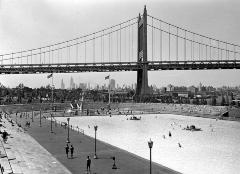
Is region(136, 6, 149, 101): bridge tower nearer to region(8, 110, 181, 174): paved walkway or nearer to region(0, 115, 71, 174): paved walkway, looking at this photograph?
region(8, 110, 181, 174): paved walkway

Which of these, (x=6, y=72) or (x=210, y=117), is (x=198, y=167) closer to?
(x=210, y=117)

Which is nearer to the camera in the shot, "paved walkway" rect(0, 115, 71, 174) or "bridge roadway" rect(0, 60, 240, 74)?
"paved walkway" rect(0, 115, 71, 174)

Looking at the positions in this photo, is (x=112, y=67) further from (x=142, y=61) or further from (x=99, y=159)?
(x=99, y=159)

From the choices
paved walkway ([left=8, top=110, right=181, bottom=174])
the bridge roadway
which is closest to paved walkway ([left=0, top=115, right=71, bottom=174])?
paved walkway ([left=8, top=110, right=181, bottom=174])

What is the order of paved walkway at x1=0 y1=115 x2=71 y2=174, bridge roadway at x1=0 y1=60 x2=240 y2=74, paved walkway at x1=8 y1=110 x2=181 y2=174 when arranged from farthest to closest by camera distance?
bridge roadway at x1=0 y1=60 x2=240 y2=74, paved walkway at x1=8 y1=110 x2=181 y2=174, paved walkway at x1=0 y1=115 x2=71 y2=174

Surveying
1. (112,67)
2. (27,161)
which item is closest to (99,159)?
(27,161)

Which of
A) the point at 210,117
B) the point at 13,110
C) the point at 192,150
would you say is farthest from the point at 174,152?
the point at 13,110

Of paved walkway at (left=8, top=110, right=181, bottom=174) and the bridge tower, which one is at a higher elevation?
the bridge tower
